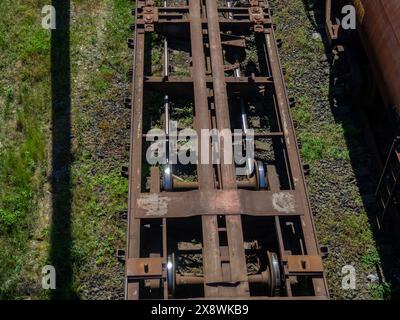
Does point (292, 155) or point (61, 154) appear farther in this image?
point (61, 154)

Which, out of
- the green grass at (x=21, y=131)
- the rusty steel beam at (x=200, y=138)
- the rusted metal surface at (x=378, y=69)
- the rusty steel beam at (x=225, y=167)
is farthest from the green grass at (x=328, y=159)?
the green grass at (x=21, y=131)

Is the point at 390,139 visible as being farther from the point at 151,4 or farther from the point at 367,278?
the point at 151,4

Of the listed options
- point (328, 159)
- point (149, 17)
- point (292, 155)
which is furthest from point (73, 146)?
point (328, 159)

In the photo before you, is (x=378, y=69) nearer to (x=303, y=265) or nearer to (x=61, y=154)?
(x=303, y=265)

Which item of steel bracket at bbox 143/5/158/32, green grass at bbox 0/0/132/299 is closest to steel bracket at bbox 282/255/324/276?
green grass at bbox 0/0/132/299

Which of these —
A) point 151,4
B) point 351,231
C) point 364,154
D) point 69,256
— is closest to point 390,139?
point 364,154
